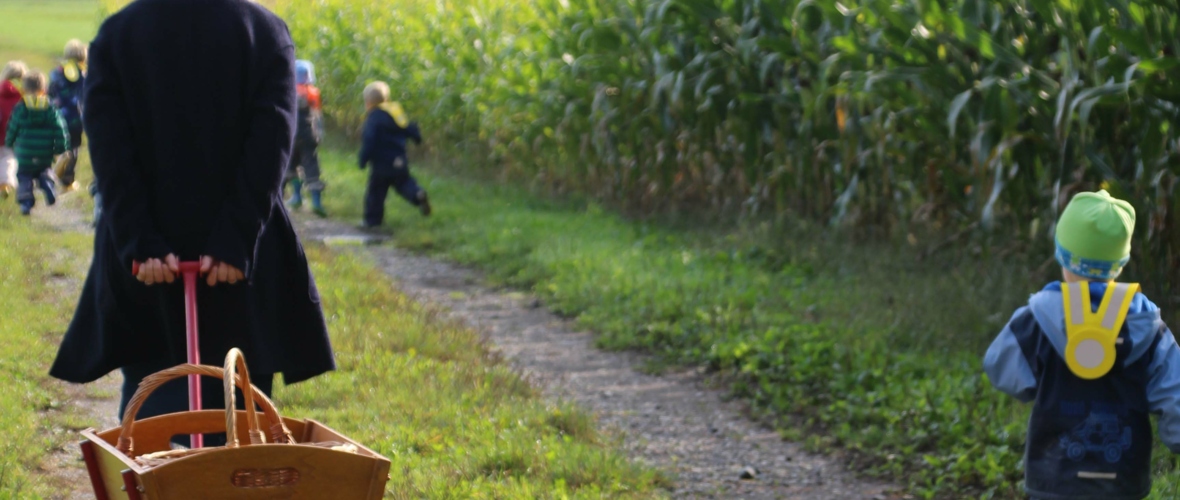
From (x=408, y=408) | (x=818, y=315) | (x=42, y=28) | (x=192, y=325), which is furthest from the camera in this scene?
(x=42, y=28)

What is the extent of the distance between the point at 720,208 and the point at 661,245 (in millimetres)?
819

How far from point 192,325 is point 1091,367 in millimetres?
2097

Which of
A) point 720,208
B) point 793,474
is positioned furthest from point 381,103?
point 793,474

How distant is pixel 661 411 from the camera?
5.89m

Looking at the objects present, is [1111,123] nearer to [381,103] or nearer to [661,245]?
[661,245]

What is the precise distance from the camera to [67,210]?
455 inches

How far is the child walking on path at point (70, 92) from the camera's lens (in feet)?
40.2

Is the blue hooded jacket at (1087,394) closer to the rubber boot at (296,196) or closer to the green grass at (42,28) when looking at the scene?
the rubber boot at (296,196)

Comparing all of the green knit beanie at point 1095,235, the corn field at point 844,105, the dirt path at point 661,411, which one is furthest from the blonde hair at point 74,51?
the green knit beanie at point 1095,235

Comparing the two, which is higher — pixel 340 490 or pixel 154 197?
pixel 154 197

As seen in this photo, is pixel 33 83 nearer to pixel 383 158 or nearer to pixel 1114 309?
pixel 383 158

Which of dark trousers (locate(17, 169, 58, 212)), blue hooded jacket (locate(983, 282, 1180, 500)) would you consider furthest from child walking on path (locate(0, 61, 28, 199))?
blue hooded jacket (locate(983, 282, 1180, 500))

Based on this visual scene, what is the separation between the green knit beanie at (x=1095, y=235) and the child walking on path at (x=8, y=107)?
10139mm

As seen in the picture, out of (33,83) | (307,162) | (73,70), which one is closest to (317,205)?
(307,162)
